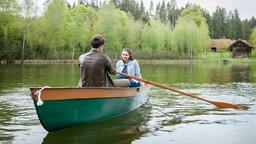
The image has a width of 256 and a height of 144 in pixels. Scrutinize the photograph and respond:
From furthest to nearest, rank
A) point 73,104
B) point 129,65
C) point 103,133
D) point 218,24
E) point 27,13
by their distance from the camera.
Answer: point 218,24, point 27,13, point 129,65, point 103,133, point 73,104

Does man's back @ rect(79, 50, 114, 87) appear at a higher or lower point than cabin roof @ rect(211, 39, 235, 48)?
lower

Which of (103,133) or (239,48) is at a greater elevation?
(239,48)

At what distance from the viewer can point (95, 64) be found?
30.8 feet

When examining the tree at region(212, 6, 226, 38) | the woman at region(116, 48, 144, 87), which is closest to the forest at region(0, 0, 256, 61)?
the tree at region(212, 6, 226, 38)

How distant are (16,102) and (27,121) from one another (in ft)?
12.1

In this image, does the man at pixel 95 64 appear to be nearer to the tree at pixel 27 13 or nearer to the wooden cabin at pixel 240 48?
the tree at pixel 27 13

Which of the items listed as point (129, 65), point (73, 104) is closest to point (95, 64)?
point (73, 104)

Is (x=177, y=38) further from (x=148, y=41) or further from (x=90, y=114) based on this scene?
(x=90, y=114)

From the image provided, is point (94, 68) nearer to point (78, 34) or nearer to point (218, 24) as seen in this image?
point (78, 34)

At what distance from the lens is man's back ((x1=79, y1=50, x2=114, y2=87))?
9.41 m

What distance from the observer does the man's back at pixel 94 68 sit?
9.41 m

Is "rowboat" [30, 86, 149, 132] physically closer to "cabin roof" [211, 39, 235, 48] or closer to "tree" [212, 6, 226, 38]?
"cabin roof" [211, 39, 235, 48]

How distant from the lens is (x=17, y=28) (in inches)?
2366

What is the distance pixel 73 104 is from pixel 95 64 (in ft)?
4.35
